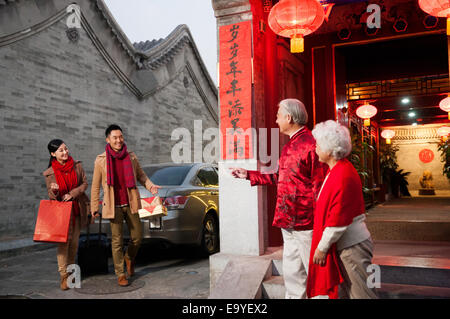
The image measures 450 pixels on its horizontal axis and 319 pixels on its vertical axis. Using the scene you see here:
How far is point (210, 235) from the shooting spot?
680 cm

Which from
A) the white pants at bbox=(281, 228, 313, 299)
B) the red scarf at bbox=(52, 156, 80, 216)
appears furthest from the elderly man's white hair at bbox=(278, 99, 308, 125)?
the red scarf at bbox=(52, 156, 80, 216)

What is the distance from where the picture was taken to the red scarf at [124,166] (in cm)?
496

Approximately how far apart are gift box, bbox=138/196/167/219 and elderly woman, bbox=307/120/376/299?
2.99 meters

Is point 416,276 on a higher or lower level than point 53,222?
lower

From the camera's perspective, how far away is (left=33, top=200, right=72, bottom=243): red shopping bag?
188 inches

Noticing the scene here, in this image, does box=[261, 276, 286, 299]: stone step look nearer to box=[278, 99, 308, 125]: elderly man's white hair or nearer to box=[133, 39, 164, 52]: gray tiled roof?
box=[278, 99, 308, 125]: elderly man's white hair

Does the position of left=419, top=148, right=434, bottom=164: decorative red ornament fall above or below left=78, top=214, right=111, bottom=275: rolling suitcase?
above

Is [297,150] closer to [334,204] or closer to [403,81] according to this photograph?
[334,204]

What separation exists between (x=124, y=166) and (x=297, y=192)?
8.62 ft

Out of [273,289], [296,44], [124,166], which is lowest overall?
[273,289]

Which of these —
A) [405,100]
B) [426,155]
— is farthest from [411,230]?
[426,155]

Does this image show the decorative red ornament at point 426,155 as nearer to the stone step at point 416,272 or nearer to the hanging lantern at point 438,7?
the hanging lantern at point 438,7

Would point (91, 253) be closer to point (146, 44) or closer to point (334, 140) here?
point (334, 140)

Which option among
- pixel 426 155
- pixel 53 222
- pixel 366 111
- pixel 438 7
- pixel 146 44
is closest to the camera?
pixel 438 7
